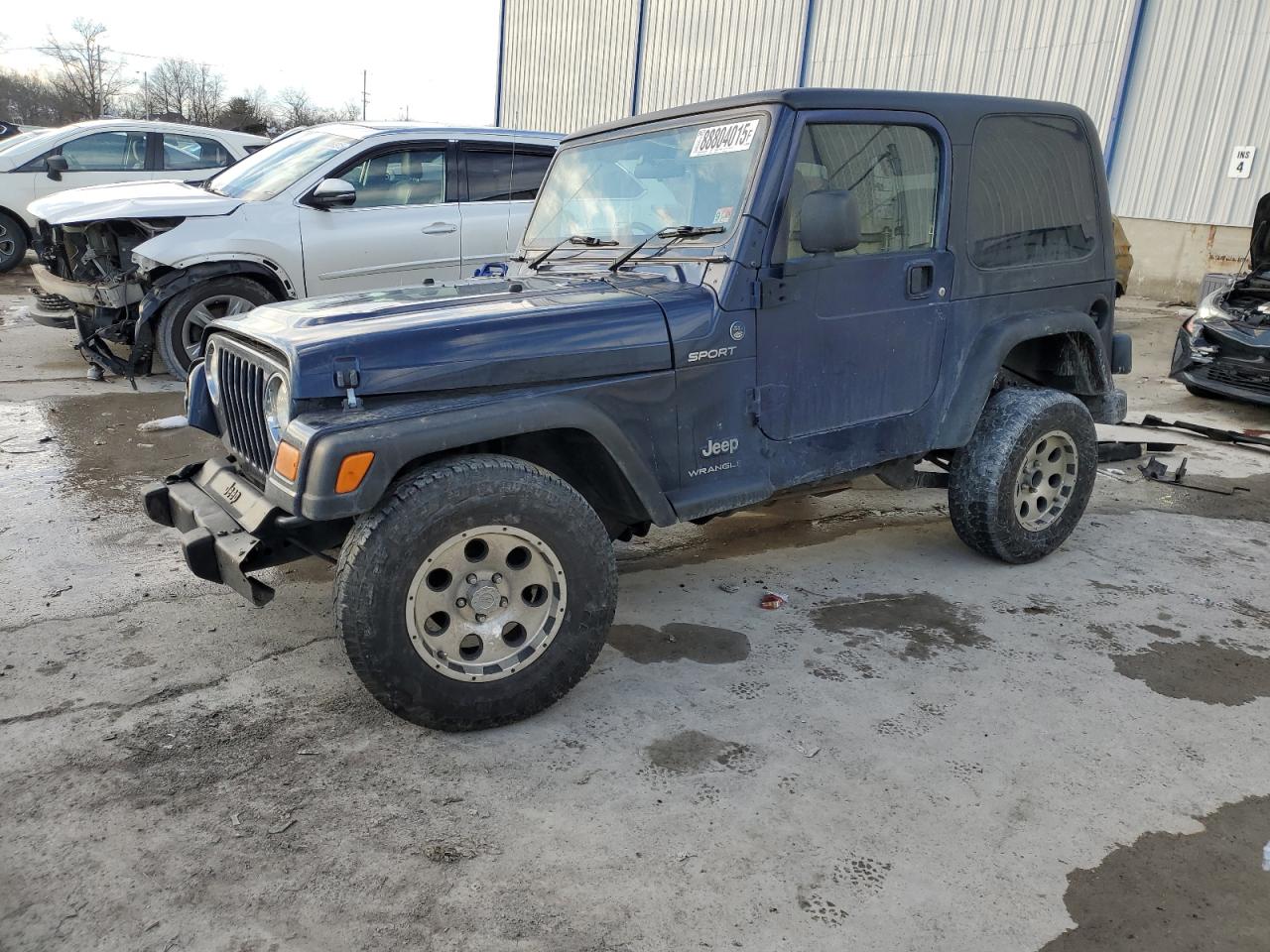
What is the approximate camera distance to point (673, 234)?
348 centimetres

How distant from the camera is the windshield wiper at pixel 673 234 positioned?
3.38 meters

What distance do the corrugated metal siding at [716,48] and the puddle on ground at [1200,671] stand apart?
15.2 m

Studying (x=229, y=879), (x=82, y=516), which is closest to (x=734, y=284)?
(x=229, y=879)

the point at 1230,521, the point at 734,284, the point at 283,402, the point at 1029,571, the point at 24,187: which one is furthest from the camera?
the point at 24,187

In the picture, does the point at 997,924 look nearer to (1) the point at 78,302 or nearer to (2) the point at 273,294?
(2) the point at 273,294

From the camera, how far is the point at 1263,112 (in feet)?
40.0

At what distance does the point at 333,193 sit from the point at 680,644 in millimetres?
4523

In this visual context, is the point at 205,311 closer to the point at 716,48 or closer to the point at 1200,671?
the point at 1200,671

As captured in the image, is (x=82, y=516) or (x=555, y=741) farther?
(x=82, y=516)

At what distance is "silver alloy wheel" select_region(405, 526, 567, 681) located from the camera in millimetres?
2812

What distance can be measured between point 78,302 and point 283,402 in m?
5.43

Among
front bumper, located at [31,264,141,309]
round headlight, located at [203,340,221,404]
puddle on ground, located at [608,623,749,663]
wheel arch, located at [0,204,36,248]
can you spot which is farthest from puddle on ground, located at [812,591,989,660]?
wheel arch, located at [0,204,36,248]

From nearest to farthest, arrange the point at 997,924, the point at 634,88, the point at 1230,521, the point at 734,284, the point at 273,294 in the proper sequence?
the point at 997,924 < the point at 734,284 < the point at 1230,521 < the point at 273,294 < the point at 634,88

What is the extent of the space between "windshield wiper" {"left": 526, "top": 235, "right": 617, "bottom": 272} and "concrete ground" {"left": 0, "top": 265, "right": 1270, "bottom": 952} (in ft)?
4.78
